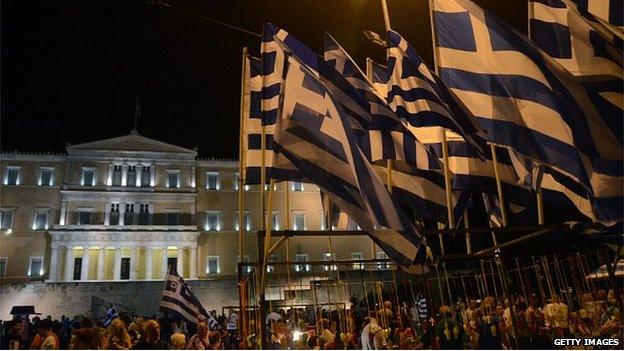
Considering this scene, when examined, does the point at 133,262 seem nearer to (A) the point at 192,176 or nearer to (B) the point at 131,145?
(A) the point at 192,176

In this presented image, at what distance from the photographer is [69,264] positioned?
39875mm

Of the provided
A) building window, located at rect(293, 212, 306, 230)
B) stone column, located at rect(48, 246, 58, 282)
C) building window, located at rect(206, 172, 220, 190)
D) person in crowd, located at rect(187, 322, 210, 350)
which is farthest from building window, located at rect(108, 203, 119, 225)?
person in crowd, located at rect(187, 322, 210, 350)

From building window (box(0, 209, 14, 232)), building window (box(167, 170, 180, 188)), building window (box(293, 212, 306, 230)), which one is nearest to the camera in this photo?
building window (box(0, 209, 14, 232))

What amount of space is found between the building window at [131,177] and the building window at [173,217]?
463 cm

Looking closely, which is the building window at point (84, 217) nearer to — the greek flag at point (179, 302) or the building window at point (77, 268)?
the building window at point (77, 268)

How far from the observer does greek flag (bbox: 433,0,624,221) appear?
4.30 m

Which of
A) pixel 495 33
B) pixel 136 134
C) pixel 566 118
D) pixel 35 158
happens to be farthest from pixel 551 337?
pixel 35 158

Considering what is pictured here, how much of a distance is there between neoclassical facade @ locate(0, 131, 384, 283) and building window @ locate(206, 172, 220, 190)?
A: 102 millimetres

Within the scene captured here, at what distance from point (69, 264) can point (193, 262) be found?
34.3 ft

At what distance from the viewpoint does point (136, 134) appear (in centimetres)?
4522

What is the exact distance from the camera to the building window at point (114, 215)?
42.9 meters

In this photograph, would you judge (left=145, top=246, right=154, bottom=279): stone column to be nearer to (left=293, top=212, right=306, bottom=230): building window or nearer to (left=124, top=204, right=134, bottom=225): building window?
(left=124, top=204, right=134, bottom=225): building window

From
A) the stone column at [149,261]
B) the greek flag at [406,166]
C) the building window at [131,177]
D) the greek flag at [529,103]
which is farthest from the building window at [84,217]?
the greek flag at [529,103]

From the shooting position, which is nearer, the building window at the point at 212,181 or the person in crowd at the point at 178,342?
the person in crowd at the point at 178,342
